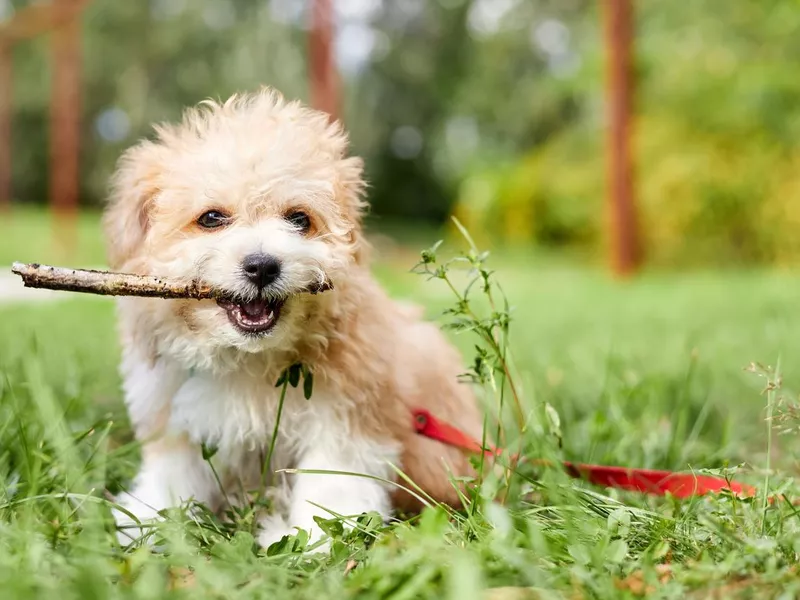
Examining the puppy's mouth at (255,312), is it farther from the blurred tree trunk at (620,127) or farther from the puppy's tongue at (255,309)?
the blurred tree trunk at (620,127)

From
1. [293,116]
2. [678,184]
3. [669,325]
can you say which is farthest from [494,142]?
[293,116]

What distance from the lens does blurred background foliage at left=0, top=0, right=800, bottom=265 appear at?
13141mm

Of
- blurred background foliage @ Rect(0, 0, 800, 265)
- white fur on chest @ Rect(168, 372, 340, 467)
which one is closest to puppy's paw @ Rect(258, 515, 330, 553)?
white fur on chest @ Rect(168, 372, 340, 467)

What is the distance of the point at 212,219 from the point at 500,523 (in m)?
1.26

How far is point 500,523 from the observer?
177 centimetres

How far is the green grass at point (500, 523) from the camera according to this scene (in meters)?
1.63

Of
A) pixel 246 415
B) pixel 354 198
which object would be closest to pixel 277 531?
pixel 246 415

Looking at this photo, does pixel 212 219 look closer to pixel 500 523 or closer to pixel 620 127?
pixel 500 523

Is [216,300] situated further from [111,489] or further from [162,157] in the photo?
[111,489]

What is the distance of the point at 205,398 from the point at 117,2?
2747 centimetres

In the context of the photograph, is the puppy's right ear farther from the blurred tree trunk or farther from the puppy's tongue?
the blurred tree trunk

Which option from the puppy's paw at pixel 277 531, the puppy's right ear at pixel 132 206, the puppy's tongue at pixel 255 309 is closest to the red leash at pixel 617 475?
the puppy's paw at pixel 277 531

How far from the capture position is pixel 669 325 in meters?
5.80

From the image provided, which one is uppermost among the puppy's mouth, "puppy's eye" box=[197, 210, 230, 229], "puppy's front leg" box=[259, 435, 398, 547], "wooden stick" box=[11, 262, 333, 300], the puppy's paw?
"puppy's eye" box=[197, 210, 230, 229]
